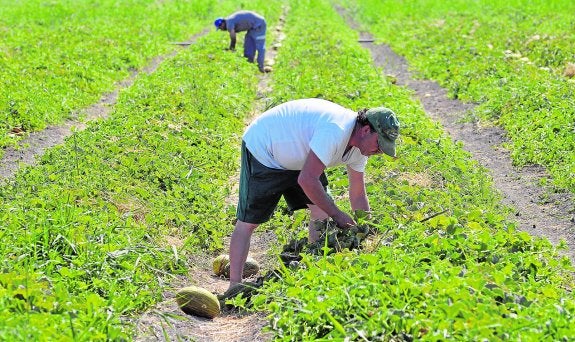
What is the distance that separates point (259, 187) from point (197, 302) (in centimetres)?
80

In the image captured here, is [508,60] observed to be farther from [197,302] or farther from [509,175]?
[197,302]

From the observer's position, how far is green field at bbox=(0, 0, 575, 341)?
407 centimetres

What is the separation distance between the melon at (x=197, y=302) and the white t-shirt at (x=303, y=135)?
0.88 meters

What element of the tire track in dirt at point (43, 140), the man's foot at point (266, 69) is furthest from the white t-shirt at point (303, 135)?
the man's foot at point (266, 69)

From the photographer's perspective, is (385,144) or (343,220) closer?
(385,144)

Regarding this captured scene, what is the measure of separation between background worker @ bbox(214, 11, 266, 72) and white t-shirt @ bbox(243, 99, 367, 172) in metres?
9.89

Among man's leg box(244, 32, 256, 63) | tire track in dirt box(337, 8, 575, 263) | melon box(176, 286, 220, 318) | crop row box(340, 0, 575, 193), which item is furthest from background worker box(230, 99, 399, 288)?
man's leg box(244, 32, 256, 63)

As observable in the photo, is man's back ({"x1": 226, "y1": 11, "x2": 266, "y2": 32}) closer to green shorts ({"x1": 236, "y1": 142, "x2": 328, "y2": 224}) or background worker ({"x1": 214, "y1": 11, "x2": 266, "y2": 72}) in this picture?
background worker ({"x1": 214, "y1": 11, "x2": 266, "y2": 72})

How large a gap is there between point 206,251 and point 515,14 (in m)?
17.7

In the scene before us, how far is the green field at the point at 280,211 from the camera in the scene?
13.4ft

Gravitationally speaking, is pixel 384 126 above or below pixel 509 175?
above

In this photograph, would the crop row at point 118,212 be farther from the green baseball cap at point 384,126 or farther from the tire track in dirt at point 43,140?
the green baseball cap at point 384,126

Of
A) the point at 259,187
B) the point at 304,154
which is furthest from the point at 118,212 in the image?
the point at 304,154

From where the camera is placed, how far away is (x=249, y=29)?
1504cm
